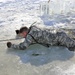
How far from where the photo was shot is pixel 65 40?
4.73 metres

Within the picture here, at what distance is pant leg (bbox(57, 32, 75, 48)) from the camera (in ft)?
15.4

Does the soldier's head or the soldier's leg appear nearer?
the soldier's leg

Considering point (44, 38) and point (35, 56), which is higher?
point (44, 38)

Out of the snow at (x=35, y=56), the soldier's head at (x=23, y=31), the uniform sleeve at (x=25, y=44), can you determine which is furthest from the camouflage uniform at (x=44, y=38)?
the soldier's head at (x=23, y=31)

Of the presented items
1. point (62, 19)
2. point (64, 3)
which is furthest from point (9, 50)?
point (64, 3)

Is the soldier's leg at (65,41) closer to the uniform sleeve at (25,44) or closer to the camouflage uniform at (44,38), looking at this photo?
the camouflage uniform at (44,38)

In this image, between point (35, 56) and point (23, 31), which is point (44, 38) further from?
point (23, 31)

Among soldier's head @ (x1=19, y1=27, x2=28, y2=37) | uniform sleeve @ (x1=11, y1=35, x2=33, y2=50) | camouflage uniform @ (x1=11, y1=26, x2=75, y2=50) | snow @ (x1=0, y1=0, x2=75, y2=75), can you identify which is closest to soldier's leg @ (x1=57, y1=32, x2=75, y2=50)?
camouflage uniform @ (x1=11, y1=26, x2=75, y2=50)

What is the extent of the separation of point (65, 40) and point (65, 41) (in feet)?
0.07

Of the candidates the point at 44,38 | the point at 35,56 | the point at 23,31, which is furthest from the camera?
the point at 23,31

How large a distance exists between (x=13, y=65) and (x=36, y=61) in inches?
18.7

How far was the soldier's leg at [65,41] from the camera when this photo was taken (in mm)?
4684

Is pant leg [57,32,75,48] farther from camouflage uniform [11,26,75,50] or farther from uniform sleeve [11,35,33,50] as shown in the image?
uniform sleeve [11,35,33,50]

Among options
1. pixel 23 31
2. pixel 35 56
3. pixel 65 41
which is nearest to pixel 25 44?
pixel 35 56
